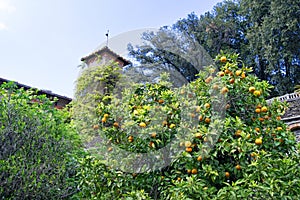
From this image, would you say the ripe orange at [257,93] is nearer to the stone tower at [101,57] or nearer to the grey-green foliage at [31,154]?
the grey-green foliage at [31,154]

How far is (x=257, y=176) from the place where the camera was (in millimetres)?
2152

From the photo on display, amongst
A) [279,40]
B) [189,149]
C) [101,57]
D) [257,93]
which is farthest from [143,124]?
[279,40]

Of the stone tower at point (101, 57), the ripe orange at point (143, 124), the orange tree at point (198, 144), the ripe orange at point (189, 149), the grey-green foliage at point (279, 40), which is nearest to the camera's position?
the orange tree at point (198, 144)

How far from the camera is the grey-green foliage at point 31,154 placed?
2.59 m

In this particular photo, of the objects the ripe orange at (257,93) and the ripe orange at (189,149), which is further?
the ripe orange at (257,93)

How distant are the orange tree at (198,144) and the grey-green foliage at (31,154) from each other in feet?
1.05

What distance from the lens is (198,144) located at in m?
2.36

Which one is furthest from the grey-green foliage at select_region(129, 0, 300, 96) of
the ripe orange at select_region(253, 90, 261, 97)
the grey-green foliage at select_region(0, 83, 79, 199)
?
the grey-green foliage at select_region(0, 83, 79, 199)

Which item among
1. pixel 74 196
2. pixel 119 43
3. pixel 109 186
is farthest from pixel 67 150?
pixel 119 43

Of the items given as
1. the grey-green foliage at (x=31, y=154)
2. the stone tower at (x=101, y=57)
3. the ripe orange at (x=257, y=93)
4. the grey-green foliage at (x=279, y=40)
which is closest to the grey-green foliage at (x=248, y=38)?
the grey-green foliage at (x=279, y=40)

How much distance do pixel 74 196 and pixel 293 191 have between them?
2.00 metres

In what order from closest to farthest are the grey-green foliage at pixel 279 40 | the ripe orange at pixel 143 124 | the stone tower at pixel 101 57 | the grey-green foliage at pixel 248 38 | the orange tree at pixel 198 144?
1. the orange tree at pixel 198 144
2. the ripe orange at pixel 143 124
3. the stone tower at pixel 101 57
4. the grey-green foliage at pixel 279 40
5. the grey-green foliage at pixel 248 38

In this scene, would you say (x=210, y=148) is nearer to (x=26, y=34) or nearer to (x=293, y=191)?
(x=293, y=191)

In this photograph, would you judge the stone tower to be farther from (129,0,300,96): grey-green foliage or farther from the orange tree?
the orange tree
